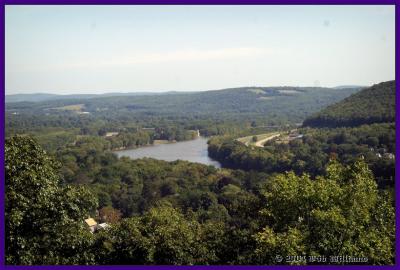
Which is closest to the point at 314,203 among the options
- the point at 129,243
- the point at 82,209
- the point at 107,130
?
the point at 129,243

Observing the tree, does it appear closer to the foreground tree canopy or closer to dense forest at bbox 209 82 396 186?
the foreground tree canopy

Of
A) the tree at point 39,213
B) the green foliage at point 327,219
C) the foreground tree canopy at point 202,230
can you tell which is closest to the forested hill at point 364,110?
the green foliage at point 327,219

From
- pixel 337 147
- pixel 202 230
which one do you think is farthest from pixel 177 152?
pixel 202 230

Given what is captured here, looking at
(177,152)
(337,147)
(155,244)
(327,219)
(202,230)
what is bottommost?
(177,152)

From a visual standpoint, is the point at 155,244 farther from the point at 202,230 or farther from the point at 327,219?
the point at 327,219

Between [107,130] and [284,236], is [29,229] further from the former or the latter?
[107,130]

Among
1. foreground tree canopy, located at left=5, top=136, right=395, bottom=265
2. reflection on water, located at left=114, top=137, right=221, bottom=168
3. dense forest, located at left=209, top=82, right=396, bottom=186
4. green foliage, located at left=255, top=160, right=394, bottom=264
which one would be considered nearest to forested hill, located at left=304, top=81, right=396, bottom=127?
dense forest, located at left=209, top=82, right=396, bottom=186
